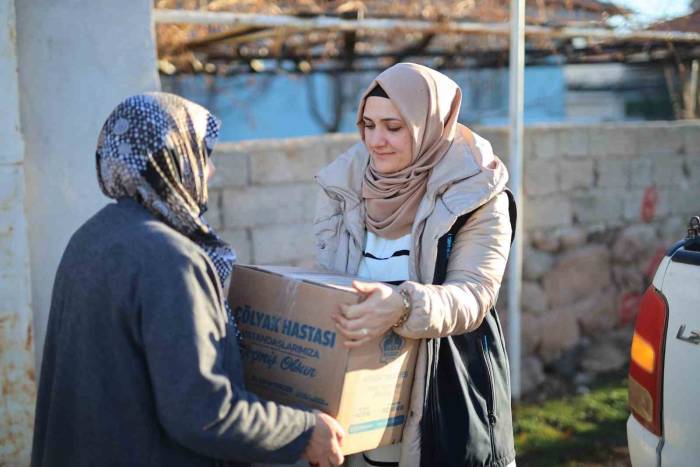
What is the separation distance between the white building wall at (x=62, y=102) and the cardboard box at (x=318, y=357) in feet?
6.40

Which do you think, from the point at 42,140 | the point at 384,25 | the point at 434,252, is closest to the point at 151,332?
the point at 434,252

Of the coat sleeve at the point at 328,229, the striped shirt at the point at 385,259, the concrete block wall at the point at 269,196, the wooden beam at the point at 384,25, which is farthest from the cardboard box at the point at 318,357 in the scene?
the wooden beam at the point at 384,25

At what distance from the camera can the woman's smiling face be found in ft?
7.93

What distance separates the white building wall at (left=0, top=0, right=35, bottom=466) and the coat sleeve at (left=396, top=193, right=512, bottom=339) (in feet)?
7.47

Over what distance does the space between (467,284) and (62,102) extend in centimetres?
248

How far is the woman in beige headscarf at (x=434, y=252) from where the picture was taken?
2221 mm

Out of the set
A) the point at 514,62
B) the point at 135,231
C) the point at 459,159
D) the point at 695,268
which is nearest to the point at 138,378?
the point at 135,231

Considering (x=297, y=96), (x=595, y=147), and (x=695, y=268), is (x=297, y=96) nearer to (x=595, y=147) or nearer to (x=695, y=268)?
(x=595, y=147)

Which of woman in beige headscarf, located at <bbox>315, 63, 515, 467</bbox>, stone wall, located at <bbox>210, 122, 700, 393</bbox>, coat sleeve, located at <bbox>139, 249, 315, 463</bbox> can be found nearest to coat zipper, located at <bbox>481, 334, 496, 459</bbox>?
woman in beige headscarf, located at <bbox>315, 63, 515, 467</bbox>

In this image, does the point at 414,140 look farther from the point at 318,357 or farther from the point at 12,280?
the point at 12,280

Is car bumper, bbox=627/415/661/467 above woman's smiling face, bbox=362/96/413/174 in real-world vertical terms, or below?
below

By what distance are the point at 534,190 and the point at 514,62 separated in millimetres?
1051

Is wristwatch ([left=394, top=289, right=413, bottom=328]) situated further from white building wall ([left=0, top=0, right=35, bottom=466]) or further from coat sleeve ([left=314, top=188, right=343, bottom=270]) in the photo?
white building wall ([left=0, top=0, right=35, bottom=466])

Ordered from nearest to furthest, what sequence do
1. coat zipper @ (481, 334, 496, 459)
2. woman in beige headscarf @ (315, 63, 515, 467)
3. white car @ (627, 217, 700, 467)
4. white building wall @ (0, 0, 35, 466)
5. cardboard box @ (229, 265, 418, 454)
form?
cardboard box @ (229, 265, 418, 454), woman in beige headscarf @ (315, 63, 515, 467), coat zipper @ (481, 334, 496, 459), white car @ (627, 217, 700, 467), white building wall @ (0, 0, 35, 466)
